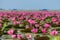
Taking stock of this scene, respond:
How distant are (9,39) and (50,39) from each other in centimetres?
65

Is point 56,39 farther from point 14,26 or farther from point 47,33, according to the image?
point 14,26

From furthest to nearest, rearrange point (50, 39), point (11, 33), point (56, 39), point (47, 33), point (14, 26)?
point (14, 26)
point (47, 33)
point (11, 33)
point (50, 39)
point (56, 39)

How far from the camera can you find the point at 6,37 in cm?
329

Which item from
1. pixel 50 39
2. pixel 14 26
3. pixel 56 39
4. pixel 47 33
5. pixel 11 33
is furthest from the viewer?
pixel 14 26

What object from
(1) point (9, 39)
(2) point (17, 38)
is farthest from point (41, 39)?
(1) point (9, 39)

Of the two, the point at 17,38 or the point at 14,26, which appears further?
the point at 14,26

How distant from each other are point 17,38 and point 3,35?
65cm

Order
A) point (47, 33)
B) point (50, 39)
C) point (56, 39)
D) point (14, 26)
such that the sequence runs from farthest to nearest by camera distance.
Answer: point (14, 26), point (47, 33), point (50, 39), point (56, 39)

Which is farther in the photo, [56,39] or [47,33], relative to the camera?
[47,33]

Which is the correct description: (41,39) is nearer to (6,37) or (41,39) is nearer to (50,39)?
(50,39)

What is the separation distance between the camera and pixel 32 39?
8.88 feet

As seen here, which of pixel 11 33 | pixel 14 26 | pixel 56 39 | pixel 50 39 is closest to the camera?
pixel 56 39

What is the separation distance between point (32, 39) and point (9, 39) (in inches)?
21.1

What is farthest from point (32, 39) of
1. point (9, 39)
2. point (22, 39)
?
point (9, 39)
